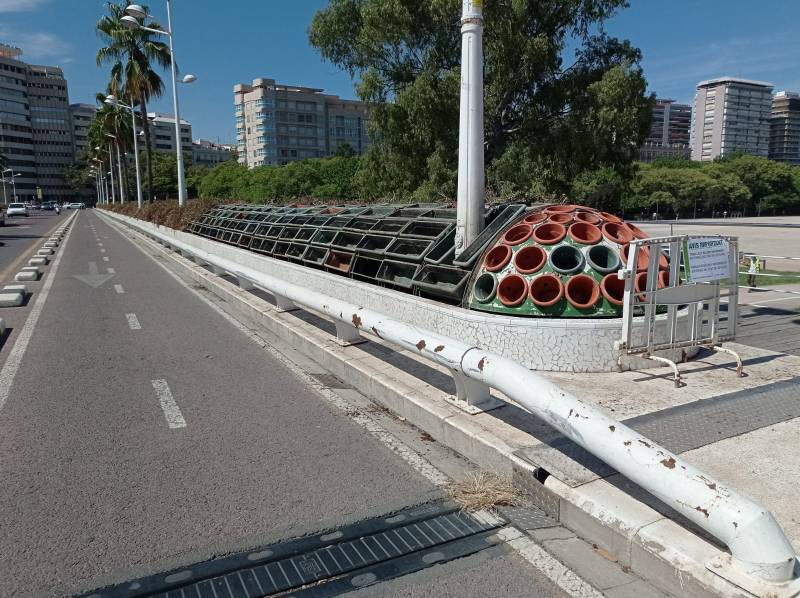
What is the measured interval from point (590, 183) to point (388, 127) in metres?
8.77

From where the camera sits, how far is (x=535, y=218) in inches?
280

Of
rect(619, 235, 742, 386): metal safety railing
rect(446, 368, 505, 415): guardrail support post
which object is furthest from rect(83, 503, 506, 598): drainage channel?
rect(619, 235, 742, 386): metal safety railing

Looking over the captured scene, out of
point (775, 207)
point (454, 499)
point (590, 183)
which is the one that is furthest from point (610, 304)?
point (775, 207)

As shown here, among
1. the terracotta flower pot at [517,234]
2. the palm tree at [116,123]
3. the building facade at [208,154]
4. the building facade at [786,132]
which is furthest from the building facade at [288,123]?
the building facade at [786,132]

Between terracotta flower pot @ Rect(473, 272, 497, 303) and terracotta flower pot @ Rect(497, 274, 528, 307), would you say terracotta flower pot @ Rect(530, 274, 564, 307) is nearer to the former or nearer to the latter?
terracotta flower pot @ Rect(497, 274, 528, 307)

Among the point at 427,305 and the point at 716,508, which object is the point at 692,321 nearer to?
the point at 427,305

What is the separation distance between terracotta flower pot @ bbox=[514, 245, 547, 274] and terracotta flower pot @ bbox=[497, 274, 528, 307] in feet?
0.34

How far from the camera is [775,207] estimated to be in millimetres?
94750

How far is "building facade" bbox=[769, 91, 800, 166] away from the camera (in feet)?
607

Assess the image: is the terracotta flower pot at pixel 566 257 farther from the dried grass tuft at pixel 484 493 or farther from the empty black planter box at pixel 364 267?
the empty black planter box at pixel 364 267

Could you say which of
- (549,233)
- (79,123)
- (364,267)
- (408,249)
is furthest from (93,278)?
(79,123)

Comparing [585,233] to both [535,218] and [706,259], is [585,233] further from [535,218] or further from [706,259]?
[706,259]

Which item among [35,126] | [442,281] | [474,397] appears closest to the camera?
[474,397]

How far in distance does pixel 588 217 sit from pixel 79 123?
189 meters
